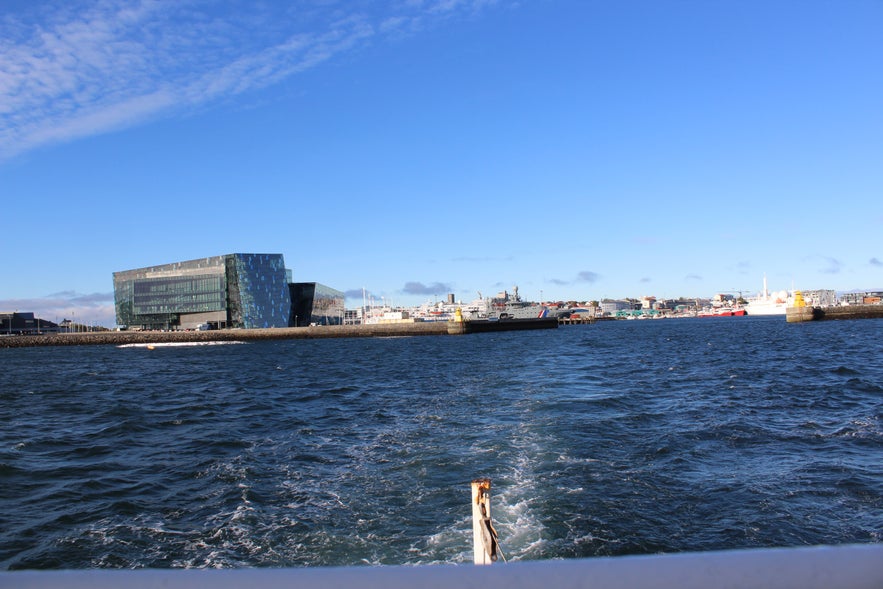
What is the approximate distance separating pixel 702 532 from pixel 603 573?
7571 mm

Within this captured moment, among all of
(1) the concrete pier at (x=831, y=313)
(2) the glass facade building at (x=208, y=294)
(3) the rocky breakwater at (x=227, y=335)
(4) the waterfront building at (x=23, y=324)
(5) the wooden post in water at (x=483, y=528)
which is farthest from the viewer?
(4) the waterfront building at (x=23, y=324)

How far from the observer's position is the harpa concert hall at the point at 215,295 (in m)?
113

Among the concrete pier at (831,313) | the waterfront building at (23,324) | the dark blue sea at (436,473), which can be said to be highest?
the waterfront building at (23,324)

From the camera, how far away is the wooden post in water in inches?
205

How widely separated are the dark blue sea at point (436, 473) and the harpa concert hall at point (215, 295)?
9229 cm

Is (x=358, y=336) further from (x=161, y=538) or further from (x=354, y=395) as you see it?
(x=161, y=538)

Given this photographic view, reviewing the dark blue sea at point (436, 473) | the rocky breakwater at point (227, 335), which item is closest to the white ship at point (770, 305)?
the rocky breakwater at point (227, 335)

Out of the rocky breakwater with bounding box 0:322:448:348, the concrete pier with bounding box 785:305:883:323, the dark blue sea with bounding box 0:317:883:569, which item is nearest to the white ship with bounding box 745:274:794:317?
the concrete pier with bounding box 785:305:883:323

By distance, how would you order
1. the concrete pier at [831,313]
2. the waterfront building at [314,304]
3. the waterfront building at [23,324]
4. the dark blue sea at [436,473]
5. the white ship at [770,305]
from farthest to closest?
the white ship at [770,305]
the waterfront building at [23,324]
the waterfront building at [314,304]
the concrete pier at [831,313]
the dark blue sea at [436,473]

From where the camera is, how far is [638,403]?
728 inches

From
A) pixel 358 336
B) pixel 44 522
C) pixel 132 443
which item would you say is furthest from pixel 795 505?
→ pixel 358 336

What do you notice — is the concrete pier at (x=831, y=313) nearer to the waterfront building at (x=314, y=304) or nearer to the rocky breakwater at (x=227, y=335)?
the rocky breakwater at (x=227, y=335)

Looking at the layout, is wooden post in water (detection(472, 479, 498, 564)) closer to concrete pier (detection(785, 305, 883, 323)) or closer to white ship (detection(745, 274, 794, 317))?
concrete pier (detection(785, 305, 883, 323))

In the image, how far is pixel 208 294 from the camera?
117812 millimetres
